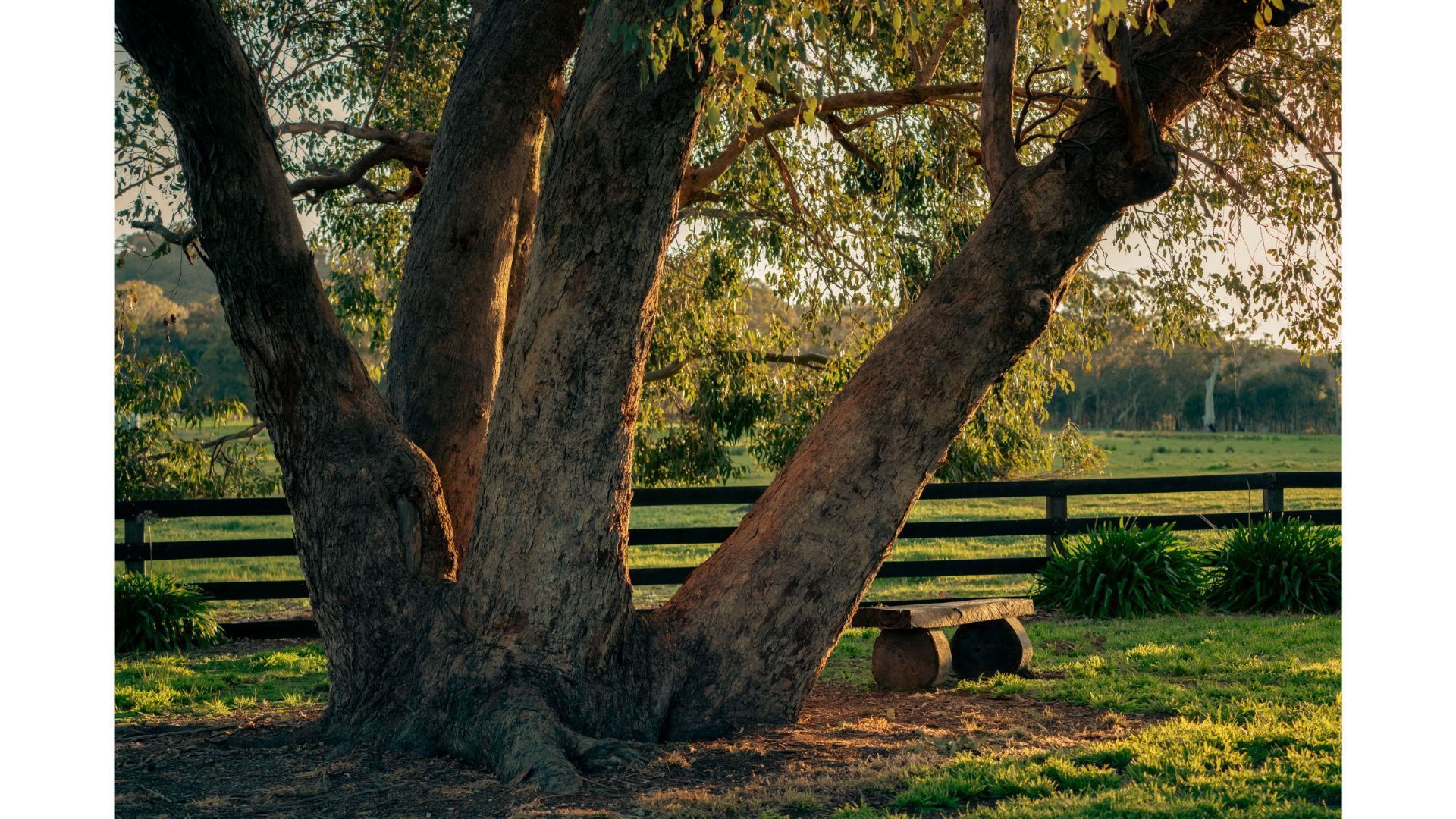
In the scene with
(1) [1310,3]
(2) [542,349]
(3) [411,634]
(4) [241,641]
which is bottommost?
(4) [241,641]

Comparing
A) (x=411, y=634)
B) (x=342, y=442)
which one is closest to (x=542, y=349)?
(x=342, y=442)

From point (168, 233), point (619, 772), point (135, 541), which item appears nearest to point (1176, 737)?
point (619, 772)

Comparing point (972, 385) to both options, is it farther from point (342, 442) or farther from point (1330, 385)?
point (1330, 385)

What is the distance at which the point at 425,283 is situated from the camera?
20.1 feet

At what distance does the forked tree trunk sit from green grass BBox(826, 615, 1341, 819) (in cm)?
122

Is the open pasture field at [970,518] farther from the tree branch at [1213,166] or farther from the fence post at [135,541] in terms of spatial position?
the tree branch at [1213,166]

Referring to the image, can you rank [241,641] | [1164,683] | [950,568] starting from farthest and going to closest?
1. [950,568]
2. [241,641]
3. [1164,683]

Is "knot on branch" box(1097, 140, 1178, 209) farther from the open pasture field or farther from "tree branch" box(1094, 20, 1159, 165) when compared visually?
the open pasture field

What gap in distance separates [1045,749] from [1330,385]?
44998 millimetres

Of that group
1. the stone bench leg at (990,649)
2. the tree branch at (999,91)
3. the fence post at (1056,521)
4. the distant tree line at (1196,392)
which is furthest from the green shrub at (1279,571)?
the distant tree line at (1196,392)

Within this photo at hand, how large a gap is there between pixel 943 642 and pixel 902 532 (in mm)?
1362

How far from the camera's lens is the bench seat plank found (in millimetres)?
6352

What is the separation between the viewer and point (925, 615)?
6.38 meters

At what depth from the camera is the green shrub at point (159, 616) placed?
8.28 metres
